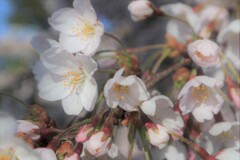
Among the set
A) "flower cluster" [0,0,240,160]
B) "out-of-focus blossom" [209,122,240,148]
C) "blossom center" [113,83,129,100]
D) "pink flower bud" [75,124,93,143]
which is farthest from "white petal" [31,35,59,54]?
"out-of-focus blossom" [209,122,240,148]

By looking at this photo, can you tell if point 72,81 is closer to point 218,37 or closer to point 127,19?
point 218,37

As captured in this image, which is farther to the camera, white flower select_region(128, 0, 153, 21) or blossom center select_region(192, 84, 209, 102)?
white flower select_region(128, 0, 153, 21)

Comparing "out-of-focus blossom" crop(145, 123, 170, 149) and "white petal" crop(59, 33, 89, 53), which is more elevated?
"white petal" crop(59, 33, 89, 53)

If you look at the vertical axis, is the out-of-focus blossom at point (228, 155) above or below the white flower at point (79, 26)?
below

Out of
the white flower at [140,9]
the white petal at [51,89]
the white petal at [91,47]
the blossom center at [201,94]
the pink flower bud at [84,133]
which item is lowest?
the blossom center at [201,94]

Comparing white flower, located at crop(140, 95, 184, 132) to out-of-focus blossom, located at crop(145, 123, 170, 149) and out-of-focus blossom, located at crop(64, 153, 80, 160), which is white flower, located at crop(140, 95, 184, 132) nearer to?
out-of-focus blossom, located at crop(145, 123, 170, 149)

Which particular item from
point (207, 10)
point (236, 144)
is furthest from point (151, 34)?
point (236, 144)

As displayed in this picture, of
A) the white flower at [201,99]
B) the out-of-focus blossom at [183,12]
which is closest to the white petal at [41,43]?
the white flower at [201,99]

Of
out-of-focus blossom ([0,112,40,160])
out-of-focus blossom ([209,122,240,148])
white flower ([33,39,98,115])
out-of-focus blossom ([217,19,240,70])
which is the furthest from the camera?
out-of-focus blossom ([217,19,240,70])

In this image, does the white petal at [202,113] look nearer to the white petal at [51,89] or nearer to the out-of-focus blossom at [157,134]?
the out-of-focus blossom at [157,134]
